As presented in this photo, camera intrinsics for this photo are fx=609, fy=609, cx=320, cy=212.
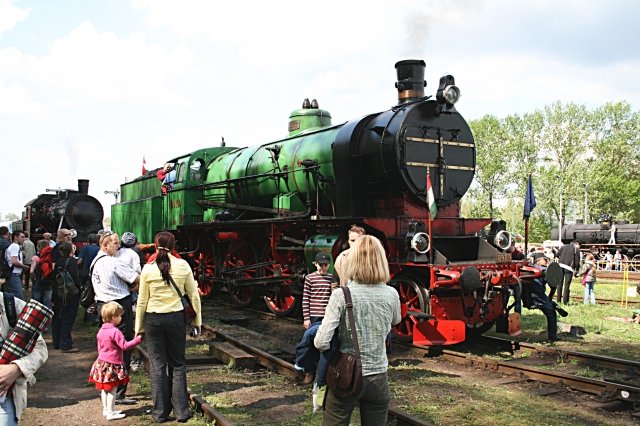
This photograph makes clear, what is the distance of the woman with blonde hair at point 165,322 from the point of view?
213 inches

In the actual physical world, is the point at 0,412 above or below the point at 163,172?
below

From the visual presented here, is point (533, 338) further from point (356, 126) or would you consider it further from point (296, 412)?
point (296, 412)

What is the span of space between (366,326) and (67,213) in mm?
20475

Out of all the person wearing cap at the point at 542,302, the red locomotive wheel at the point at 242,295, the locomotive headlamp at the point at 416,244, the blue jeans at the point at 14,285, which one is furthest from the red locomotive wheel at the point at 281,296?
the blue jeans at the point at 14,285

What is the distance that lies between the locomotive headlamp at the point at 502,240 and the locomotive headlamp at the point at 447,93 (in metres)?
2.19

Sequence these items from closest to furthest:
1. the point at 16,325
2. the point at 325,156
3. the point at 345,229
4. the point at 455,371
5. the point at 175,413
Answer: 1. the point at 16,325
2. the point at 175,413
3. the point at 455,371
4. the point at 345,229
5. the point at 325,156

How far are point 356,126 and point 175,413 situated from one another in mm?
5449

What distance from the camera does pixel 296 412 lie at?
19.4 ft

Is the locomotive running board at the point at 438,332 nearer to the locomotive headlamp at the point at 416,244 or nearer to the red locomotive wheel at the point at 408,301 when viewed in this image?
the red locomotive wheel at the point at 408,301

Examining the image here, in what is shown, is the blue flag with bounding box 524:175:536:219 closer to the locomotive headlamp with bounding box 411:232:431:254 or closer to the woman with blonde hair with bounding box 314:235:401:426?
the locomotive headlamp with bounding box 411:232:431:254

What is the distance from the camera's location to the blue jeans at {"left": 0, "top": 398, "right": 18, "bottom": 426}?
9.75ft

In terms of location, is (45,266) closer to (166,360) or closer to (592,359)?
(166,360)

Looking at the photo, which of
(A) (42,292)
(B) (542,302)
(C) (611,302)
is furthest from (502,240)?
(C) (611,302)

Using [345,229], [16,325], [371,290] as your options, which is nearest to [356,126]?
[345,229]
